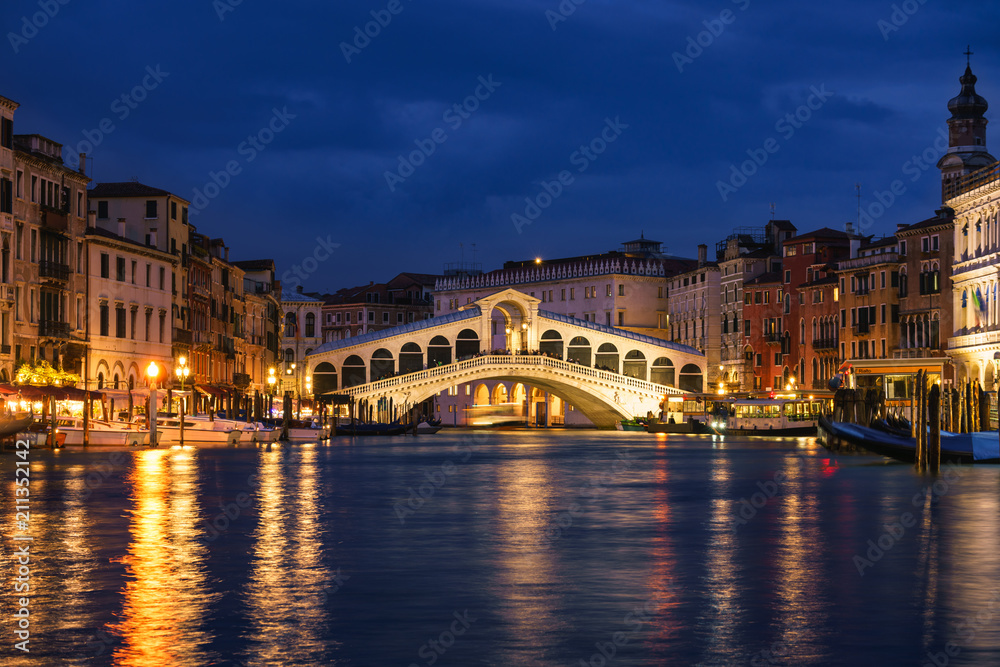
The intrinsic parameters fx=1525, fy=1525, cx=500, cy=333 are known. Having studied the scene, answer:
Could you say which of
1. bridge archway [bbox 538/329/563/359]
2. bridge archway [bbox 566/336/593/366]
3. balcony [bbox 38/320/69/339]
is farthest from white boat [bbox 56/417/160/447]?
bridge archway [bbox 566/336/593/366]

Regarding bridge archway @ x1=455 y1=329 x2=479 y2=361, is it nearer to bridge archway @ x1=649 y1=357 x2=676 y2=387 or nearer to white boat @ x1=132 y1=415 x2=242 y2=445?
bridge archway @ x1=649 y1=357 x2=676 y2=387

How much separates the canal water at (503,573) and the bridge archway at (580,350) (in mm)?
60978

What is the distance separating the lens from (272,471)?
103 ft

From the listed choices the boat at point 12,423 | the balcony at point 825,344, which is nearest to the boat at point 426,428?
the balcony at point 825,344

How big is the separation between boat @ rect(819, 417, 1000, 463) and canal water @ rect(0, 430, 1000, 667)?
626cm

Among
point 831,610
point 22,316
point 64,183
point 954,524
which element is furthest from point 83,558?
point 64,183

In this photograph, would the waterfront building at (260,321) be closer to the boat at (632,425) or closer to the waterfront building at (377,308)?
the boat at (632,425)

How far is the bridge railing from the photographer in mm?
75812

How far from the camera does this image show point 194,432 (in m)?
48.2

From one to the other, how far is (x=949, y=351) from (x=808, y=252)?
2377cm

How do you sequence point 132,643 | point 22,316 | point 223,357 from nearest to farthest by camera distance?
point 132,643, point 22,316, point 223,357

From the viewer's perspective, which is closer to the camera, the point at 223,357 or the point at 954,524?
the point at 954,524

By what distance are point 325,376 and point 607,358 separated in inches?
641

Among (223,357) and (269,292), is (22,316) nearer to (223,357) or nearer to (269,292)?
(223,357)
